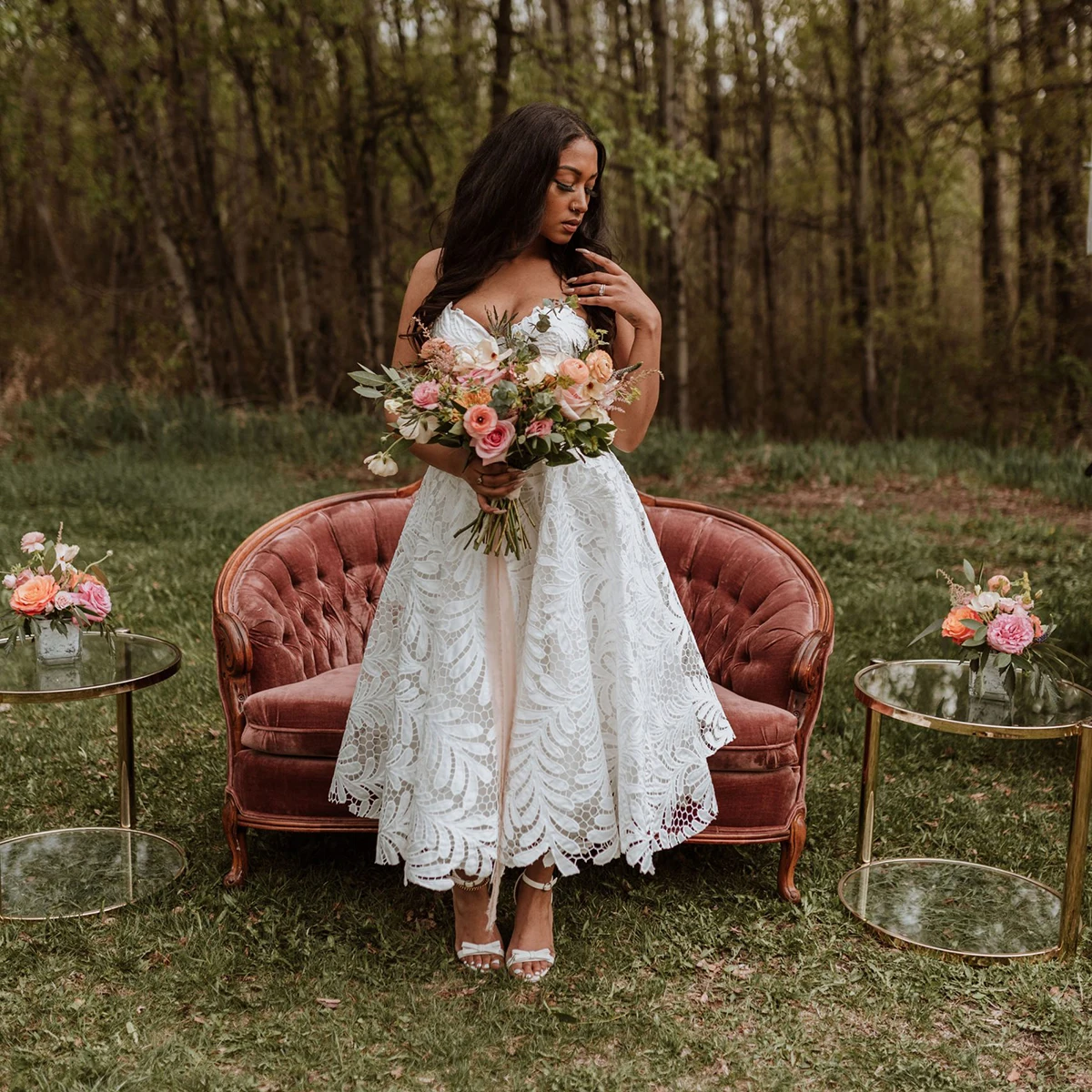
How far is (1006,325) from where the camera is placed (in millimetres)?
13008

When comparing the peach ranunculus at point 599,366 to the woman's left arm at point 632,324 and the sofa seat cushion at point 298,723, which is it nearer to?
the woman's left arm at point 632,324

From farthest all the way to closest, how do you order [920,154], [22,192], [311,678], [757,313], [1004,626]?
[22,192] < [757,313] < [920,154] < [311,678] < [1004,626]

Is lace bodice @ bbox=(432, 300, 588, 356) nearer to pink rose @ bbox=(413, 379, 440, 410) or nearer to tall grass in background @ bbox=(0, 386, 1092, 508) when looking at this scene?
pink rose @ bbox=(413, 379, 440, 410)

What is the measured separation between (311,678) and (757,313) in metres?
12.6

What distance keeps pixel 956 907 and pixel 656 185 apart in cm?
815

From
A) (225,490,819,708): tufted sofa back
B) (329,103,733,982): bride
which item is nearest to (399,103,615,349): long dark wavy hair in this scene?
(329,103,733,982): bride

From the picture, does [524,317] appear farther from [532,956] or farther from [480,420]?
[532,956]

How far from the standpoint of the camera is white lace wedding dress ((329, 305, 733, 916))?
2.81 meters

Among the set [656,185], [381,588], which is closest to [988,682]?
[381,588]

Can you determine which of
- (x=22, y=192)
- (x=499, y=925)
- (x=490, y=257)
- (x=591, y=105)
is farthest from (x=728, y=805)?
(x=22, y=192)

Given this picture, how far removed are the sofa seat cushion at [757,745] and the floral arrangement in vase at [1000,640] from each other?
479mm

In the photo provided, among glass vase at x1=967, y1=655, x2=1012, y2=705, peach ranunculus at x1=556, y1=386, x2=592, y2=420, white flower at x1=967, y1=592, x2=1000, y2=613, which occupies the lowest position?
glass vase at x1=967, y1=655, x2=1012, y2=705

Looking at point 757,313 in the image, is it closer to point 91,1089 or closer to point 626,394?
point 626,394

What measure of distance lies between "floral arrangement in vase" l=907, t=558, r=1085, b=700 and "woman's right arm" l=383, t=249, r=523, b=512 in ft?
4.54
